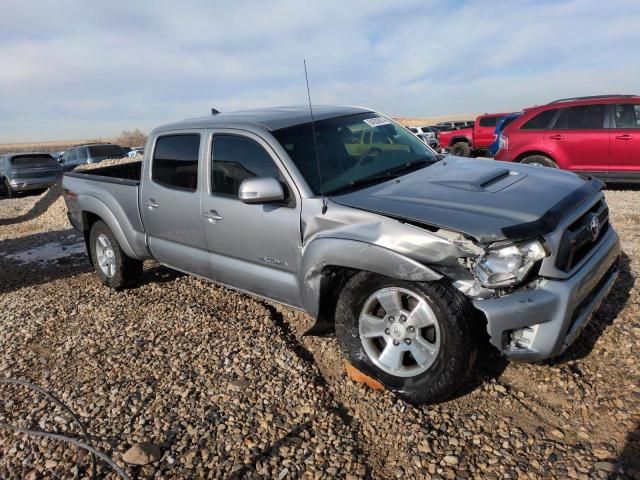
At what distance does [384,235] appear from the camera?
285 centimetres

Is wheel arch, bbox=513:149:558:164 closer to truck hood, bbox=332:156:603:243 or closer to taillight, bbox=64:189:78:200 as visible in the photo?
truck hood, bbox=332:156:603:243

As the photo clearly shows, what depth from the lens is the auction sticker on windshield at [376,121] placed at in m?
4.23

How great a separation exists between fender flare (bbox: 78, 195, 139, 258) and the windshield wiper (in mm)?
2585

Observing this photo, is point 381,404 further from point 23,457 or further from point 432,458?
point 23,457

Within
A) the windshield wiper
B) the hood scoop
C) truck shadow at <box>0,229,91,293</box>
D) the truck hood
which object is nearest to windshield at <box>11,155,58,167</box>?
truck shadow at <box>0,229,91,293</box>

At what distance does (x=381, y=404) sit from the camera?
300 cm

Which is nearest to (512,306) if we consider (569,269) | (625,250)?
(569,269)

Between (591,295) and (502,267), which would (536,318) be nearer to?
(502,267)

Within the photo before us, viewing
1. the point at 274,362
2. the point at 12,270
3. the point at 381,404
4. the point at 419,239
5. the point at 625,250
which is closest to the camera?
the point at 419,239

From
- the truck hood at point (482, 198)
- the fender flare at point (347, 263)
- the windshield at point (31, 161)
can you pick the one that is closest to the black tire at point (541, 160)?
the truck hood at point (482, 198)

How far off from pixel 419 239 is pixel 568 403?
1326 millimetres

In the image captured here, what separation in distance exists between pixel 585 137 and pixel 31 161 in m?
16.7

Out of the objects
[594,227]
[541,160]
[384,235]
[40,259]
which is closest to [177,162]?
[384,235]

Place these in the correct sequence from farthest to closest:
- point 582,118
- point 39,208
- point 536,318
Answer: point 39,208
point 582,118
point 536,318
